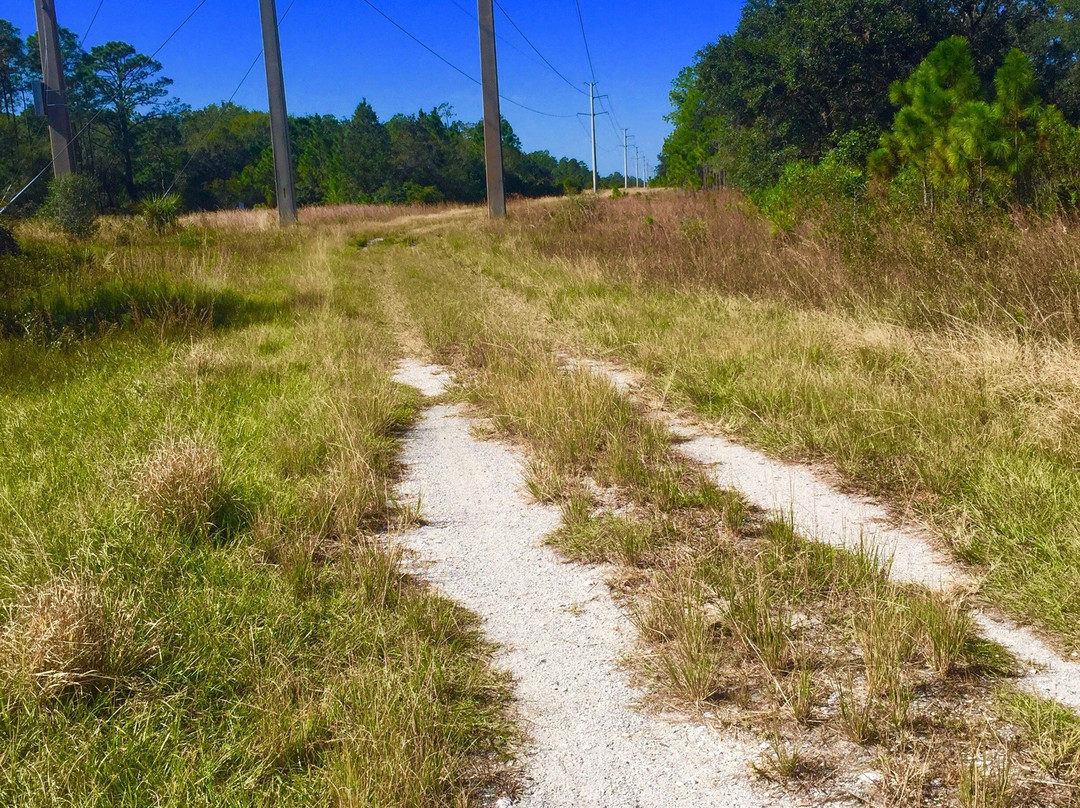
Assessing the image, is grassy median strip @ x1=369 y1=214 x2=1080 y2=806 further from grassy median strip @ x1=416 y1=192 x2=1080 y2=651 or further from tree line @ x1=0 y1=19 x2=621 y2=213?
tree line @ x1=0 y1=19 x2=621 y2=213

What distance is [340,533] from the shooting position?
3180 mm

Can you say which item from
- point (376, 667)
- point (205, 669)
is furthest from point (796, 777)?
point (205, 669)

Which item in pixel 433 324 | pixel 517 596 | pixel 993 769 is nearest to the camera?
pixel 993 769

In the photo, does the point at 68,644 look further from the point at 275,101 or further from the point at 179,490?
the point at 275,101

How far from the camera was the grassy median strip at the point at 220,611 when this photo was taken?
181 centimetres

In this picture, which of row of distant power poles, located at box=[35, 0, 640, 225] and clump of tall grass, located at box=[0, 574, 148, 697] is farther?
row of distant power poles, located at box=[35, 0, 640, 225]

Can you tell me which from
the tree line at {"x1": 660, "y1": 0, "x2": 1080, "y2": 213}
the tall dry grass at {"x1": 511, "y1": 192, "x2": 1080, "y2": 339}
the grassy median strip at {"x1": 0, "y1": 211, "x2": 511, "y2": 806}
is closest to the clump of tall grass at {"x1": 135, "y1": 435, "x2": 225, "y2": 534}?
the grassy median strip at {"x1": 0, "y1": 211, "x2": 511, "y2": 806}

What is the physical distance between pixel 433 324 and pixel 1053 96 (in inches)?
1066

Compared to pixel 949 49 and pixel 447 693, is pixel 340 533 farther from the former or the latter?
pixel 949 49

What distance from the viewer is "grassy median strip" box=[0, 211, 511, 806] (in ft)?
5.92

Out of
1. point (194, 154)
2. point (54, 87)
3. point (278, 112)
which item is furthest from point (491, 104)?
point (194, 154)

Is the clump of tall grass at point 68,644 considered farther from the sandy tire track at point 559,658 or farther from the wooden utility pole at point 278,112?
the wooden utility pole at point 278,112

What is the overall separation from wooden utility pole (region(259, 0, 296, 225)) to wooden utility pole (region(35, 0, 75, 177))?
4.31m

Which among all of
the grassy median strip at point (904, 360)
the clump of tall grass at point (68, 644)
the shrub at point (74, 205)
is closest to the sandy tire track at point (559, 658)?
the clump of tall grass at point (68, 644)
